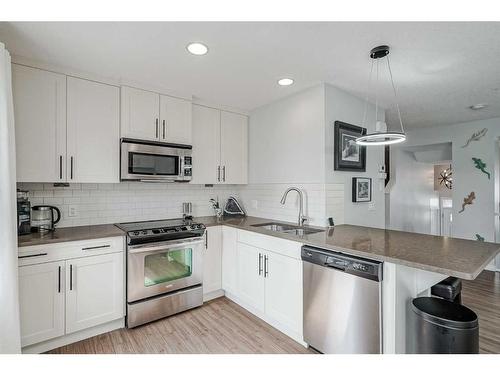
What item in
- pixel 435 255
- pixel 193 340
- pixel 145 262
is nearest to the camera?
pixel 435 255

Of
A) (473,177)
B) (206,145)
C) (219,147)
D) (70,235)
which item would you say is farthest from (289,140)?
(473,177)

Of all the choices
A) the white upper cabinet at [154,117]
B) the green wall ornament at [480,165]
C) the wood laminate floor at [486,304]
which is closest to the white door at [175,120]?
the white upper cabinet at [154,117]

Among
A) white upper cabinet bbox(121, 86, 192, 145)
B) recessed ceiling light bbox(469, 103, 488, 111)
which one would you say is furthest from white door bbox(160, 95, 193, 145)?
recessed ceiling light bbox(469, 103, 488, 111)

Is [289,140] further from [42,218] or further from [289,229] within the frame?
[42,218]

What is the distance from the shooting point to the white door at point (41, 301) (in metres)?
1.89

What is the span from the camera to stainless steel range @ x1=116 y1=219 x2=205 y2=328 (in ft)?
7.68

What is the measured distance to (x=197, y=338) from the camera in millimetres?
2197

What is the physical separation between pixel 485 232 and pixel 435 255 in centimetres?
365

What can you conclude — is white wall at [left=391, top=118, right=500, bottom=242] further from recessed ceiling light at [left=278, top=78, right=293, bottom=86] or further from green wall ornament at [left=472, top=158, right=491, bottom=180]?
recessed ceiling light at [left=278, top=78, right=293, bottom=86]
